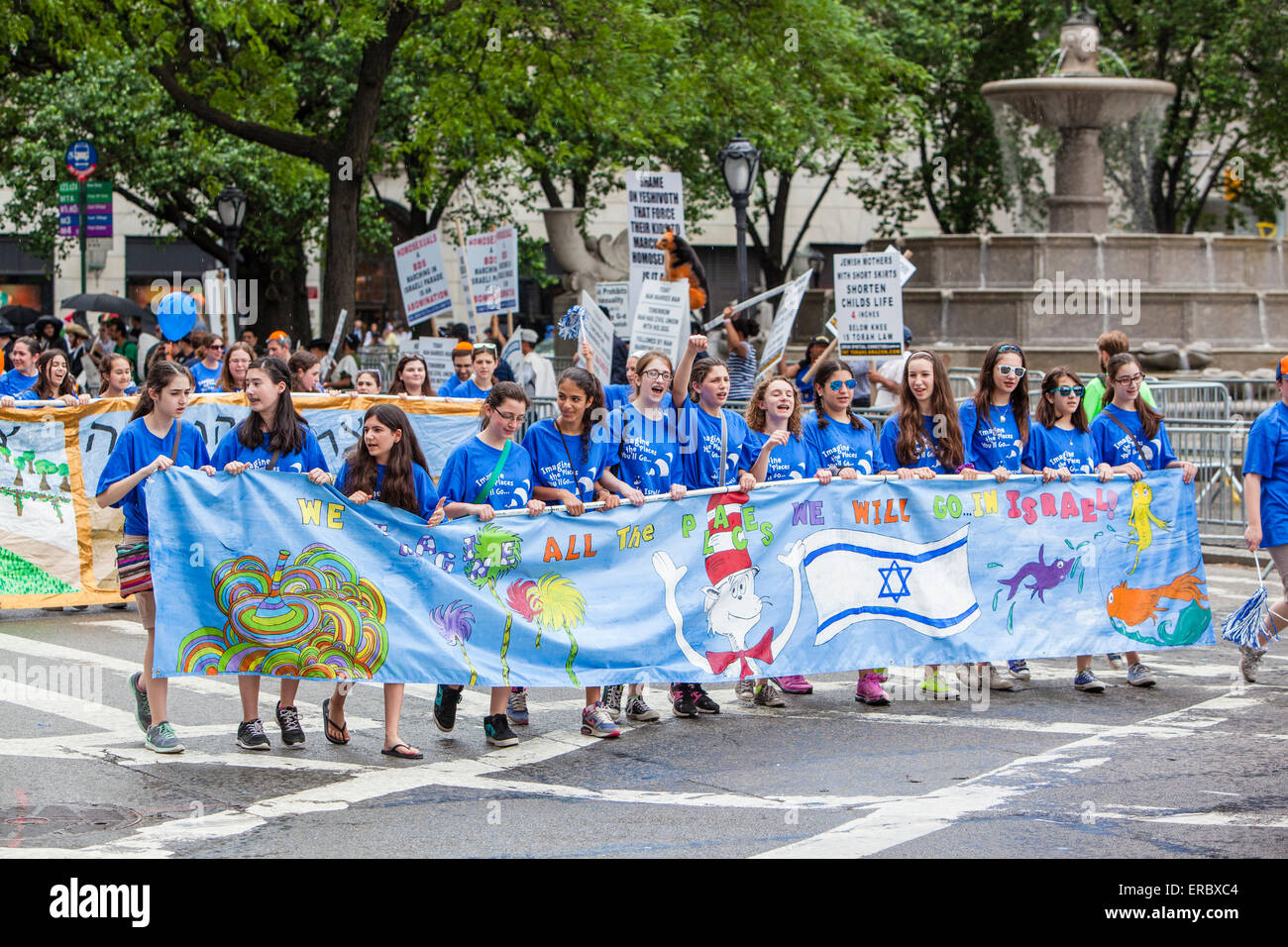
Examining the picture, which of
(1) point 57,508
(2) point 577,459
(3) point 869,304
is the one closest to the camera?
(2) point 577,459

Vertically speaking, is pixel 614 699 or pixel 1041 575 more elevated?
pixel 1041 575

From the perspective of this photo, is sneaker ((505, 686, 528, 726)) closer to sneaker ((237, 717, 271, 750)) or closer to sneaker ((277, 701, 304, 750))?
sneaker ((277, 701, 304, 750))

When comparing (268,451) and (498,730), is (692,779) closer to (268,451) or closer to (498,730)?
(498,730)

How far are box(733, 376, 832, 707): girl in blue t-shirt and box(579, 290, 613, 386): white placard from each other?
120 inches

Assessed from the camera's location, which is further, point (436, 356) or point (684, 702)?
point (436, 356)

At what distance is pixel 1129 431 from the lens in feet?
32.0

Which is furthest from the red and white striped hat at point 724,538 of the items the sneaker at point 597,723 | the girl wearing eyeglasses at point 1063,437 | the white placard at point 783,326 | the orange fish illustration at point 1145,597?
the white placard at point 783,326

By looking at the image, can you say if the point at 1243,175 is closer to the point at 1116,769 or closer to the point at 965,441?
the point at 965,441

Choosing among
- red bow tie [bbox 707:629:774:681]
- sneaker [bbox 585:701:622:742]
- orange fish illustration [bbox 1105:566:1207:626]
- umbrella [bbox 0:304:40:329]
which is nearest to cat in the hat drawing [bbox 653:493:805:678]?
red bow tie [bbox 707:629:774:681]

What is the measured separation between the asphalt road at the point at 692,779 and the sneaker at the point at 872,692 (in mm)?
121

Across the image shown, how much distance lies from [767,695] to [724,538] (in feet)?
3.21

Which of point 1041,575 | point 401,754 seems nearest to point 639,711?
point 401,754
